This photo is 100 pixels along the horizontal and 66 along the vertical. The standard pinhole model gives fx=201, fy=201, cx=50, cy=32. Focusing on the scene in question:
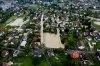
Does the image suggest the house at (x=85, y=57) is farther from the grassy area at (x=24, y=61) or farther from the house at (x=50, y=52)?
the grassy area at (x=24, y=61)

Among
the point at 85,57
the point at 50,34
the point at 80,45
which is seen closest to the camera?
the point at 85,57

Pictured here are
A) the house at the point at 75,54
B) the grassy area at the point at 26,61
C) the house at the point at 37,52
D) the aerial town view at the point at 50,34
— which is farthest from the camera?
the house at the point at 37,52

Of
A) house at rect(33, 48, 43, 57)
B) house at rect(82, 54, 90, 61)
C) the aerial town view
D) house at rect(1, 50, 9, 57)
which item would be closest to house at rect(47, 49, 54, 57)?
the aerial town view

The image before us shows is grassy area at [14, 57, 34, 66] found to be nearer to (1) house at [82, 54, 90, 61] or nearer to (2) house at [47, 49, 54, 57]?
Result: (2) house at [47, 49, 54, 57]

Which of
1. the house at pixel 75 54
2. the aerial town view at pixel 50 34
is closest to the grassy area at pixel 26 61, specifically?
the aerial town view at pixel 50 34

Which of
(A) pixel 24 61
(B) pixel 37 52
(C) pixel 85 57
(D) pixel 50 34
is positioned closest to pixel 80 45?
(C) pixel 85 57

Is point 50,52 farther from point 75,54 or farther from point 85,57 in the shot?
point 85,57

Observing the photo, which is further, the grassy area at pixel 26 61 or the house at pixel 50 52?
the house at pixel 50 52

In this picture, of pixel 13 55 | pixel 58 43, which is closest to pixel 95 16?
pixel 58 43
